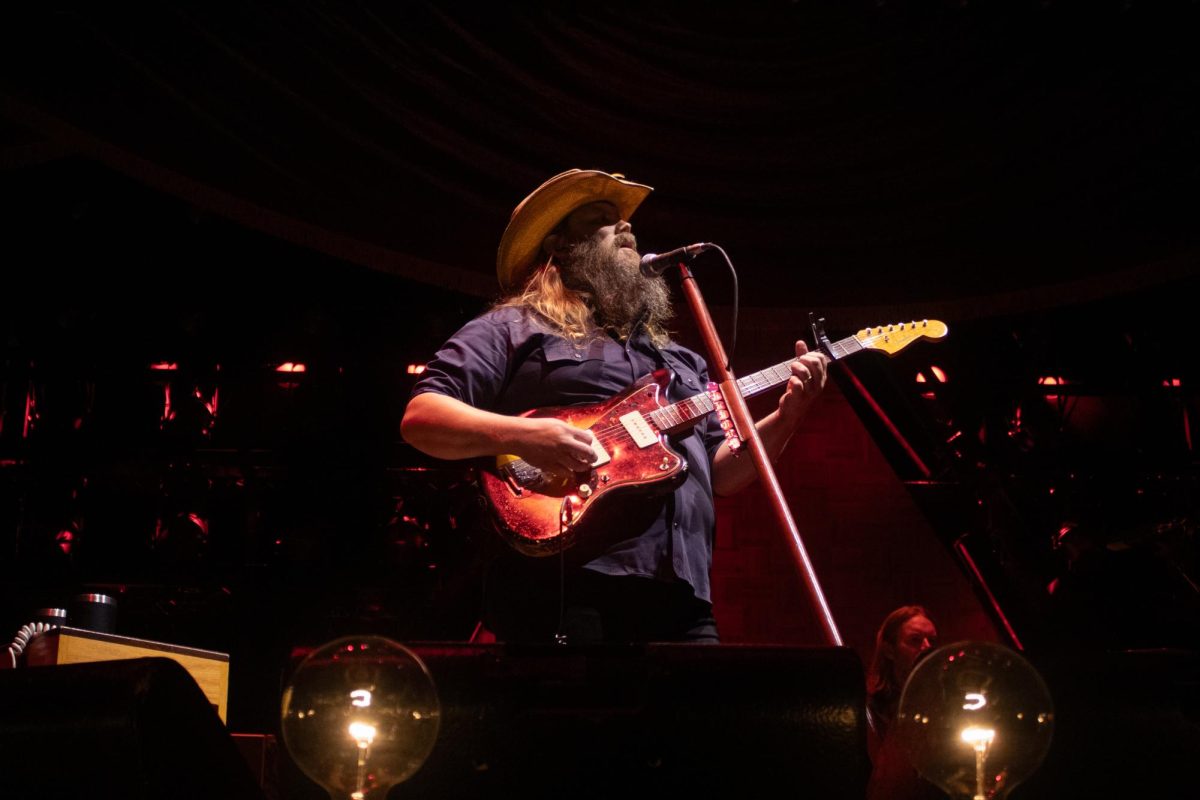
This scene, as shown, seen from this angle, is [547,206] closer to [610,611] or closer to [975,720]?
[610,611]

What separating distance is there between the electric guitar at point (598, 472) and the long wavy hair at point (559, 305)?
19cm

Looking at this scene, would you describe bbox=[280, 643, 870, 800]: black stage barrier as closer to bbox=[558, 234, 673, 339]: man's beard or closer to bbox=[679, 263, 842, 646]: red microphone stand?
bbox=[679, 263, 842, 646]: red microphone stand

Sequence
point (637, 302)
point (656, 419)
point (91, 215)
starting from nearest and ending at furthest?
point (656, 419) < point (637, 302) < point (91, 215)

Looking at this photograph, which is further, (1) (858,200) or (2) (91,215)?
(2) (91,215)

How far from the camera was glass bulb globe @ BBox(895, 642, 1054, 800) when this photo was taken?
113cm

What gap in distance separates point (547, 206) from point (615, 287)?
0.32 m

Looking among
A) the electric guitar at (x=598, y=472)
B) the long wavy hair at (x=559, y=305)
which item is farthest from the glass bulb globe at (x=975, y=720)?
the long wavy hair at (x=559, y=305)

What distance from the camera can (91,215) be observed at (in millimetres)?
5426

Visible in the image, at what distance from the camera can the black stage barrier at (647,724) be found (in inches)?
43.8

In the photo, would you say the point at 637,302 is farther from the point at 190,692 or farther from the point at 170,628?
the point at 170,628

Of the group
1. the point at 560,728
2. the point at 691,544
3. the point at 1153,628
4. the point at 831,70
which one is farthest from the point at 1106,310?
the point at 560,728

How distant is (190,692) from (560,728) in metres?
0.36

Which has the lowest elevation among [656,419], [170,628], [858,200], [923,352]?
[170,628]

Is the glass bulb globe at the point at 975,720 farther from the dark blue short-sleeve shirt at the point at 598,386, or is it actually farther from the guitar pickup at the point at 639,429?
the guitar pickup at the point at 639,429
